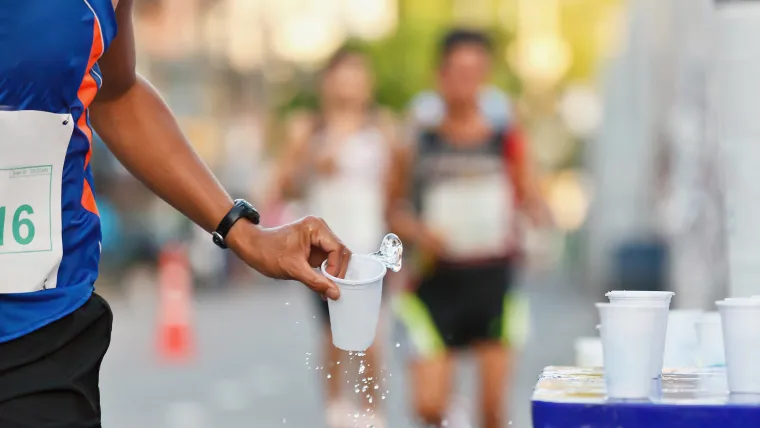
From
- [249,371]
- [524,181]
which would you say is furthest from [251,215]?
[249,371]

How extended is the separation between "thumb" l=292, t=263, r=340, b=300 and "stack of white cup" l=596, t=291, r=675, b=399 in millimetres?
602

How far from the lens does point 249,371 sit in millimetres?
13750

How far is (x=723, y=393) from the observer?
332cm

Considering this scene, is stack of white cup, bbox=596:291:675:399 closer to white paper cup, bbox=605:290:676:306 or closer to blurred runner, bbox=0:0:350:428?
white paper cup, bbox=605:290:676:306

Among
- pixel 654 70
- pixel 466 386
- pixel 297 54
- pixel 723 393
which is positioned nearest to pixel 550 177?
pixel 297 54

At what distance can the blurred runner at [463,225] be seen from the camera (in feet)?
25.2

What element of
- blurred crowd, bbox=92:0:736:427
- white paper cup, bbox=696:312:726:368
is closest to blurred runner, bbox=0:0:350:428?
white paper cup, bbox=696:312:726:368

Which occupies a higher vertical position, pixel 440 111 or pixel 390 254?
pixel 440 111

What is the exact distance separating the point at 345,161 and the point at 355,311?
17.0ft

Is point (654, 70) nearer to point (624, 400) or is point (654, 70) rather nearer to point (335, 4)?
point (624, 400)

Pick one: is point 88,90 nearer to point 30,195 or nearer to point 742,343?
point 30,195

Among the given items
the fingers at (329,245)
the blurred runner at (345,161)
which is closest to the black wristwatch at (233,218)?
the fingers at (329,245)

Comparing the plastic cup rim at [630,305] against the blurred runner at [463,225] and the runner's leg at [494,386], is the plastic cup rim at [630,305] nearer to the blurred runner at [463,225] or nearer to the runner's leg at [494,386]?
the blurred runner at [463,225]

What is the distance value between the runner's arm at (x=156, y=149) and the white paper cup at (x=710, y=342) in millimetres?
1186
